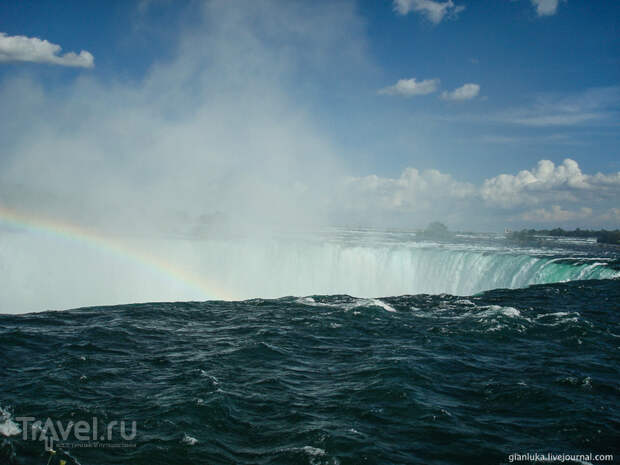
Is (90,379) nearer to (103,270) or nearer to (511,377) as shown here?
(511,377)

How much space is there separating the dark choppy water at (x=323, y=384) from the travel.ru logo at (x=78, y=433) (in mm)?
187

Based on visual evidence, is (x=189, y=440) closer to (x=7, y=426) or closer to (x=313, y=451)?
(x=313, y=451)

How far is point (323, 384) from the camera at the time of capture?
35.8 ft

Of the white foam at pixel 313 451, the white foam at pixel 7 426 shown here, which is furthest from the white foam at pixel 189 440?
the white foam at pixel 7 426

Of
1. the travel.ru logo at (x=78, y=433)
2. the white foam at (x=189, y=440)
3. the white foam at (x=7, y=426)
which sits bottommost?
the white foam at (x=189, y=440)

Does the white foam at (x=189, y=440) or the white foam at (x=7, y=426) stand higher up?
the white foam at (x=7, y=426)

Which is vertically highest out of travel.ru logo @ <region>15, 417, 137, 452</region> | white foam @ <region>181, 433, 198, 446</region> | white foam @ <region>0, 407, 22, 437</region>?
white foam @ <region>0, 407, 22, 437</region>

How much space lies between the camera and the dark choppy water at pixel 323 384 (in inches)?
300

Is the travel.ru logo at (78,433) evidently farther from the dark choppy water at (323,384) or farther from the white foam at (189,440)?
the white foam at (189,440)

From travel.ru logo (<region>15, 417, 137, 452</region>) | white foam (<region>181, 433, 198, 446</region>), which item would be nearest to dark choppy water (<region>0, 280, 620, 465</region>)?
→ white foam (<region>181, 433, 198, 446</region>)

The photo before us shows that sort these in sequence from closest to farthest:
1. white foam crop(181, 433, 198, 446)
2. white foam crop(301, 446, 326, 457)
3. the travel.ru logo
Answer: white foam crop(301, 446, 326, 457) < the travel.ru logo < white foam crop(181, 433, 198, 446)

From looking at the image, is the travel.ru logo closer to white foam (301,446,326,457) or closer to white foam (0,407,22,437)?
white foam (0,407,22,437)

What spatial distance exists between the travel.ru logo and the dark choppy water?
0.19 meters

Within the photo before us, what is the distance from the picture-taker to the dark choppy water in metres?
7.62
